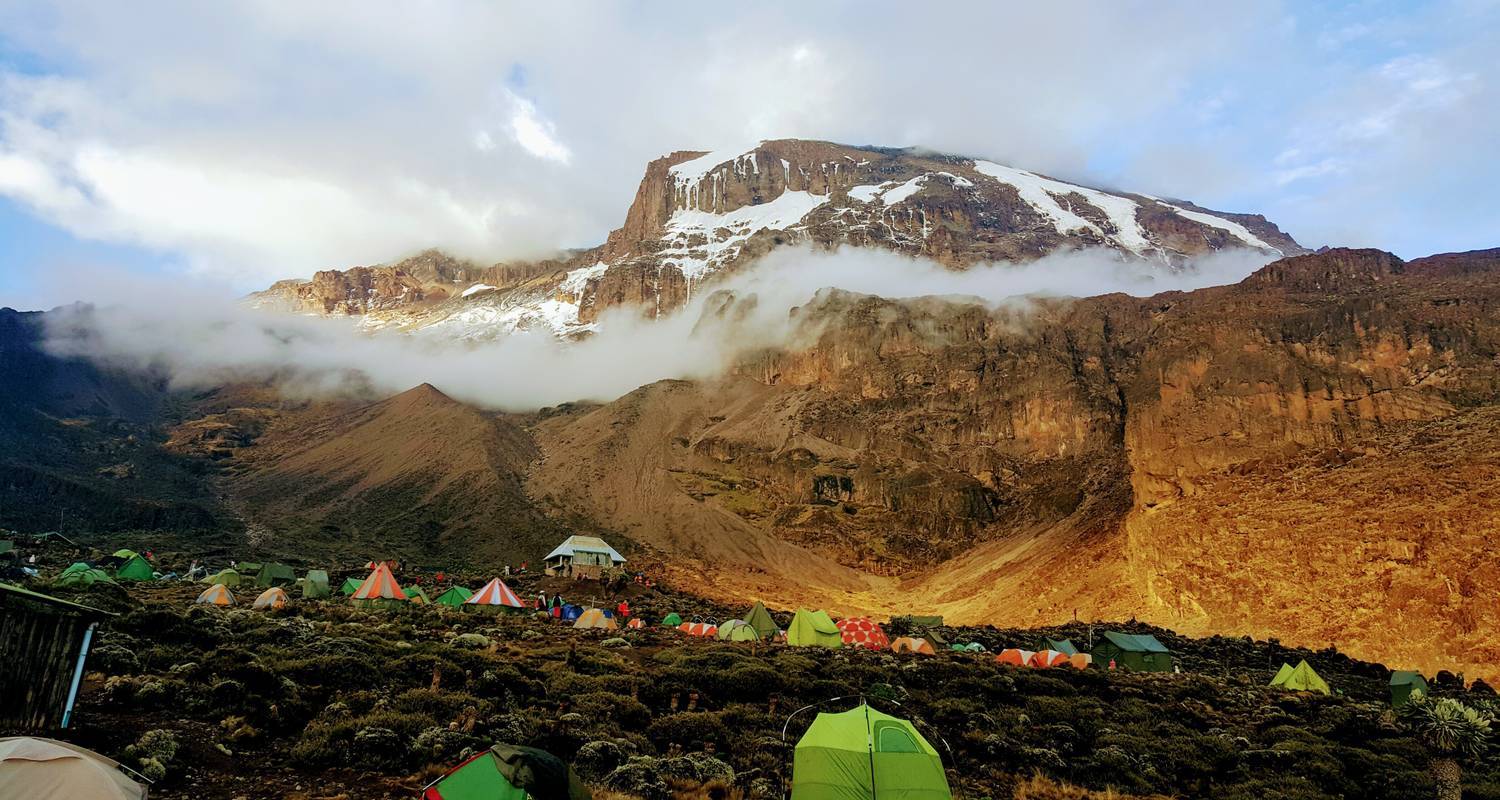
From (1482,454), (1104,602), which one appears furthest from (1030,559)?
(1482,454)

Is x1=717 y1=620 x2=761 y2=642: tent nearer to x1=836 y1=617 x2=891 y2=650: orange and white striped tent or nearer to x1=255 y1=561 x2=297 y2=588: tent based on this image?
x1=836 y1=617 x2=891 y2=650: orange and white striped tent

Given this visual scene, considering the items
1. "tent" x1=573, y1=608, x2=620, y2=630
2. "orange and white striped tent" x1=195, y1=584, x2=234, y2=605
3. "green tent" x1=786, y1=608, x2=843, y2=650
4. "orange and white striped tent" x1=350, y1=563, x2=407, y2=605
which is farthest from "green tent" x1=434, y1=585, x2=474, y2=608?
"green tent" x1=786, y1=608, x2=843, y2=650

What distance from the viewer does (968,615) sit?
65.9m

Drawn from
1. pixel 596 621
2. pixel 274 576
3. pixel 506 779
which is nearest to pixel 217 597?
pixel 274 576

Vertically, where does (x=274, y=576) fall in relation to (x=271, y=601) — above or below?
below

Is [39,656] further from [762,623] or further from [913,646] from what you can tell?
[913,646]

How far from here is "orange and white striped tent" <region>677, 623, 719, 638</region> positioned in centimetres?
3428

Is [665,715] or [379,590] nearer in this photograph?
[665,715]

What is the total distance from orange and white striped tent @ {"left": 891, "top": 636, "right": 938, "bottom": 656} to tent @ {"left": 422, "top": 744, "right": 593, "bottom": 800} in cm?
2526

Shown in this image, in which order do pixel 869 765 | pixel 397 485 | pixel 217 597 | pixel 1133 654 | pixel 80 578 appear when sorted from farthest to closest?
pixel 397 485
pixel 1133 654
pixel 217 597
pixel 80 578
pixel 869 765

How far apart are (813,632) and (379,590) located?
18.4 m

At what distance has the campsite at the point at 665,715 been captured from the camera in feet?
40.3

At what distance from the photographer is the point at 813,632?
110 feet

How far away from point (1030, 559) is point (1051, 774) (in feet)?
198
